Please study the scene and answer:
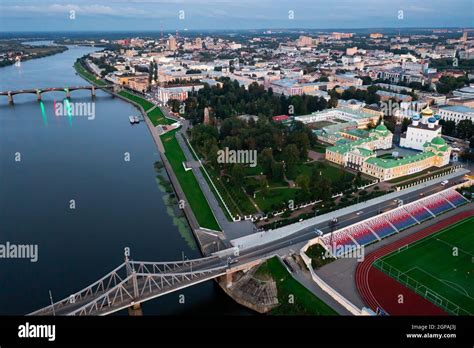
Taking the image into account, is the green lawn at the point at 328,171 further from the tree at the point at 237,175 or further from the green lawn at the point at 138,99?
the green lawn at the point at 138,99

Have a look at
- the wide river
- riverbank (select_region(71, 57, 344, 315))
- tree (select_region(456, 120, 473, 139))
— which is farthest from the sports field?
tree (select_region(456, 120, 473, 139))

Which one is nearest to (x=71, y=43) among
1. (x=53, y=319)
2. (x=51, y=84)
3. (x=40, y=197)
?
(x=51, y=84)

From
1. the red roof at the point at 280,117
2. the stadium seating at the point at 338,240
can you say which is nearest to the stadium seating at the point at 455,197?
the stadium seating at the point at 338,240

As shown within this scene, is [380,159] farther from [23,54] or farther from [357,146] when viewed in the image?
[23,54]

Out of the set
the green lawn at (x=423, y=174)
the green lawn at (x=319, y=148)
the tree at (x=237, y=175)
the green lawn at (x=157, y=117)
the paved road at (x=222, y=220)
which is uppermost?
the green lawn at (x=157, y=117)

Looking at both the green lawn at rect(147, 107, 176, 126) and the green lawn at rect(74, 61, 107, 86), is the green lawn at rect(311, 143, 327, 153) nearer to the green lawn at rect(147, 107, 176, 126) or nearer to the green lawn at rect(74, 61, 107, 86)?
the green lawn at rect(147, 107, 176, 126)

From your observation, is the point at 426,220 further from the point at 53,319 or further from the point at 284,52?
the point at 284,52
